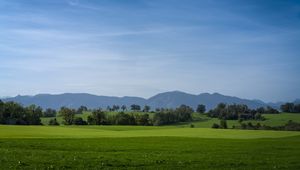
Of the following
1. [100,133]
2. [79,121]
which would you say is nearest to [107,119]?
[79,121]

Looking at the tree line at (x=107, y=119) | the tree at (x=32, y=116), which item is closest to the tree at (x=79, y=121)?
the tree line at (x=107, y=119)

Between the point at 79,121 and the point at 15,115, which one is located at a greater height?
the point at 15,115

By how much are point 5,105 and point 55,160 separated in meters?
132

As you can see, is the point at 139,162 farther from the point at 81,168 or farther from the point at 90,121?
the point at 90,121

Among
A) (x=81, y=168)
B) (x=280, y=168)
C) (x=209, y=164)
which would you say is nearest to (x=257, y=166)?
(x=280, y=168)

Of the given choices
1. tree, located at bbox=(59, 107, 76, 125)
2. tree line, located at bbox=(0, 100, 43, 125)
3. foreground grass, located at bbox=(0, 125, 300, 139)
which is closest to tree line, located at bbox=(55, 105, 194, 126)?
tree, located at bbox=(59, 107, 76, 125)

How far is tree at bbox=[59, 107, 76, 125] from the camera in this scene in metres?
173

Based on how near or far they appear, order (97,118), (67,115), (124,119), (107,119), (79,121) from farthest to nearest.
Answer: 1. (67,115)
2. (107,119)
3. (79,121)
4. (124,119)
5. (97,118)

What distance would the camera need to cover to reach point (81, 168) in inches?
1011

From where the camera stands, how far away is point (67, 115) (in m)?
174

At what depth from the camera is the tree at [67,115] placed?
567 feet

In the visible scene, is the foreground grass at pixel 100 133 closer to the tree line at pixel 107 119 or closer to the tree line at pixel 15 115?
the tree line at pixel 15 115

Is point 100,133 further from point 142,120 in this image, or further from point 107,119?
point 142,120

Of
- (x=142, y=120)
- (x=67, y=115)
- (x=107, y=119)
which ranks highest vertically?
(x=67, y=115)
